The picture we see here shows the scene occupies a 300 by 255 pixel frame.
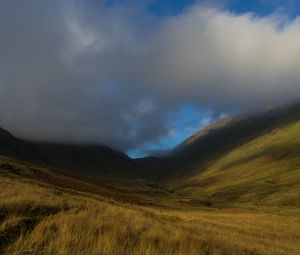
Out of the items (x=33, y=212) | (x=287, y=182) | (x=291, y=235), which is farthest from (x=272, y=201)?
(x=33, y=212)

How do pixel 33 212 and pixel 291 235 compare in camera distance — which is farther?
pixel 291 235

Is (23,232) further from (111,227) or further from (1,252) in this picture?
(111,227)

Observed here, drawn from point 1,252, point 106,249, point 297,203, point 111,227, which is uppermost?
point 297,203

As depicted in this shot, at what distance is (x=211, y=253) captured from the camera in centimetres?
955

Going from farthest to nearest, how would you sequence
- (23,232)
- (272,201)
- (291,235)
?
(272,201), (291,235), (23,232)

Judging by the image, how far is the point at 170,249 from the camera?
8742 mm

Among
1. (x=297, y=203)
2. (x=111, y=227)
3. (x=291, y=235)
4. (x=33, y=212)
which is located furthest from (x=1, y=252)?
(x=297, y=203)

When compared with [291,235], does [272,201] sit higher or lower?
higher

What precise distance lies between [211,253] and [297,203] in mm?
101139

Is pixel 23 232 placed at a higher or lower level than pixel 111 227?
lower

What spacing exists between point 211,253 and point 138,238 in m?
1.66

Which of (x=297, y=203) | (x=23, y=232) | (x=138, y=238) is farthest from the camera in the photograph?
(x=297, y=203)

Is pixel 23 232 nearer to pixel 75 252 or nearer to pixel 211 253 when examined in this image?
pixel 75 252

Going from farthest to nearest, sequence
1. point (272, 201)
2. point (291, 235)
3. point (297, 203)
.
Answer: point (272, 201) → point (297, 203) → point (291, 235)
